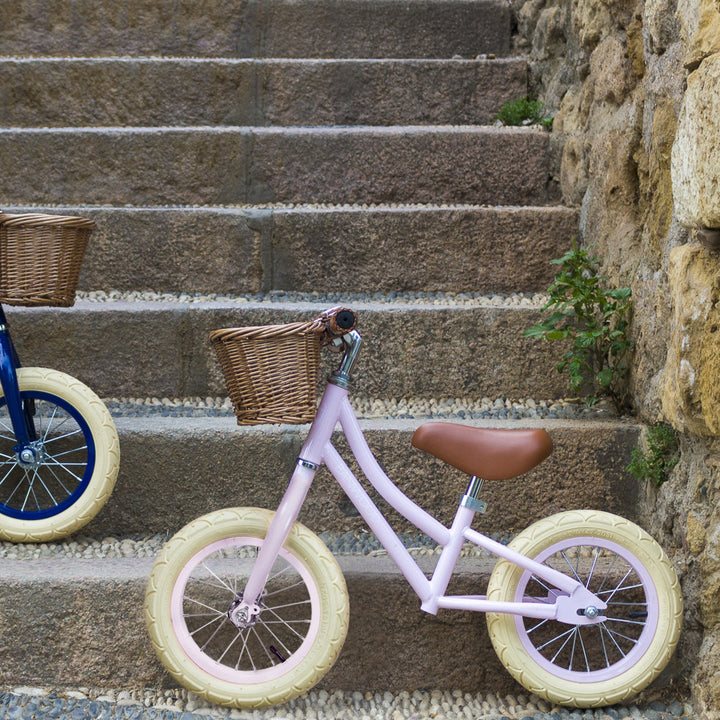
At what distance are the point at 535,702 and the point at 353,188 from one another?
1.90m

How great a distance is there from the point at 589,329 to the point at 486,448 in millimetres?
726

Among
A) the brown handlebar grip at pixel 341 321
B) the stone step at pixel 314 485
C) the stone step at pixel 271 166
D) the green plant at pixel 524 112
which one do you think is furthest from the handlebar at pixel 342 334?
the green plant at pixel 524 112

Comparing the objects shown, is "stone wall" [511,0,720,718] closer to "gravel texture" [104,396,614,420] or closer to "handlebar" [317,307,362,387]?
"gravel texture" [104,396,614,420]

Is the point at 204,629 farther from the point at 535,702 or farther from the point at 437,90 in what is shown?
the point at 437,90

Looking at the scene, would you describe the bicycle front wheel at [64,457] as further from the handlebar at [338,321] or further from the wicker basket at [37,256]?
the handlebar at [338,321]

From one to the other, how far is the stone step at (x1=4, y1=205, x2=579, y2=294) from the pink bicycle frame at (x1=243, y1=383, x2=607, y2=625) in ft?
3.63

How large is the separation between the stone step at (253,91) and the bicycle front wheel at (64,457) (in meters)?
1.60

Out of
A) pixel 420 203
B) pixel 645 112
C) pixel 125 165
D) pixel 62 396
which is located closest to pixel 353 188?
pixel 420 203

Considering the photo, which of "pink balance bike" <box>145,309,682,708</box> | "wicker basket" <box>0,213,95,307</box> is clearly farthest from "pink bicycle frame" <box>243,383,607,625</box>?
"wicker basket" <box>0,213,95,307</box>

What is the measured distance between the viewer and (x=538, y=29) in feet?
10.9

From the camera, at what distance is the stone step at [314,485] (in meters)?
2.21

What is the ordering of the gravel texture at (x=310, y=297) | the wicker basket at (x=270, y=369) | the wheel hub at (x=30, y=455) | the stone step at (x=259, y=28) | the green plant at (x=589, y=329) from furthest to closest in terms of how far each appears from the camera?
the stone step at (x=259, y=28)
the gravel texture at (x=310, y=297)
the green plant at (x=589, y=329)
the wheel hub at (x=30, y=455)
the wicker basket at (x=270, y=369)

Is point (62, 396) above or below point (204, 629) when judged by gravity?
above

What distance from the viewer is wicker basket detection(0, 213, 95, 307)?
2006mm
